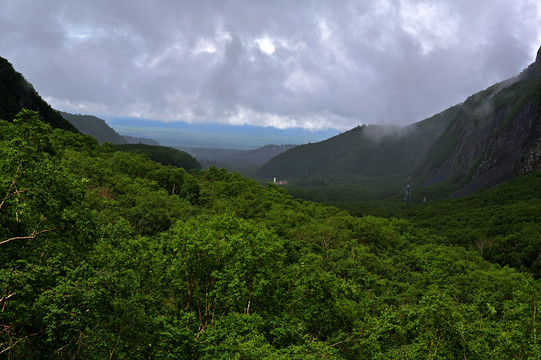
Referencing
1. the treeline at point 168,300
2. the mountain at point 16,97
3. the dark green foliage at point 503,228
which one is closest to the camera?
the treeline at point 168,300

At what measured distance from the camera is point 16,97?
16462 cm

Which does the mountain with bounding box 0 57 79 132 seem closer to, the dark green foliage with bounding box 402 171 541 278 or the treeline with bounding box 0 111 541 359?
the treeline with bounding box 0 111 541 359

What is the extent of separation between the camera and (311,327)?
22.5 metres

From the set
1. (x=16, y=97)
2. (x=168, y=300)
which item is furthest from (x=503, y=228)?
(x=16, y=97)

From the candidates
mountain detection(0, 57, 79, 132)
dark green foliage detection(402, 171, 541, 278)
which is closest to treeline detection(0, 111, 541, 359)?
dark green foliage detection(402, 171, 541, 278)

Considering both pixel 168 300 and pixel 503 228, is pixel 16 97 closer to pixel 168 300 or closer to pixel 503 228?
pixel 168 300

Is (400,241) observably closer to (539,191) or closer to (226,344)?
(226,344)

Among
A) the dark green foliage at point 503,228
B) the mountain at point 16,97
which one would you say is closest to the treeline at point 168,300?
the dark green foliage at point 503,228

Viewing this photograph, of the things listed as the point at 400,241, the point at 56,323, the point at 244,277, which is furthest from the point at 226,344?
the point at 400,241

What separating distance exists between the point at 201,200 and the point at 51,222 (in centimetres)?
6255

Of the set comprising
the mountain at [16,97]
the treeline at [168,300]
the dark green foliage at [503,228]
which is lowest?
the dark green foliage at [503,228]

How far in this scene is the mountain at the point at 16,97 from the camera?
509ft

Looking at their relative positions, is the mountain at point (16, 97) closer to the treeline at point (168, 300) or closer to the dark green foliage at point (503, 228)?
the treeline at point (168, 300)

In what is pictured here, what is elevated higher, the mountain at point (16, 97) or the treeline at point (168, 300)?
the mountain at point (16, 97)
